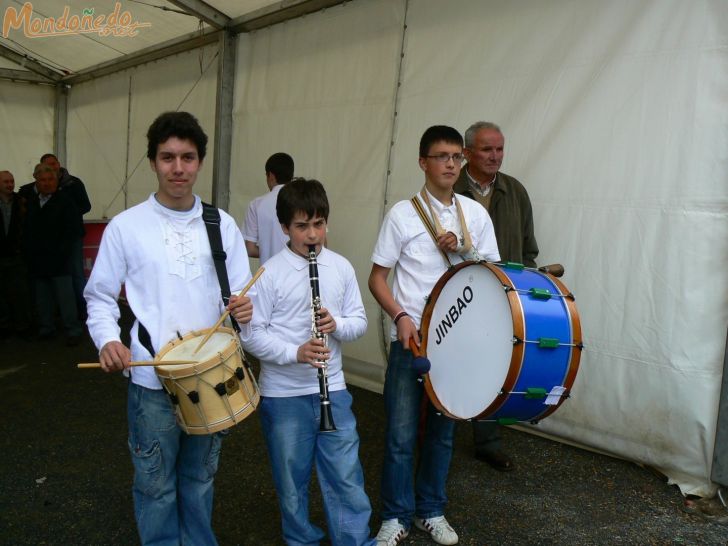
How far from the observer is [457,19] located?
15.3 ft

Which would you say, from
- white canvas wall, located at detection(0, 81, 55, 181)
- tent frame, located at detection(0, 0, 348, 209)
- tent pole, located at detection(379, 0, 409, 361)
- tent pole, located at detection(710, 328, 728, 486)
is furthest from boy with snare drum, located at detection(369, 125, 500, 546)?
white canvas wall, located at detection(0, 81, 55, 181)

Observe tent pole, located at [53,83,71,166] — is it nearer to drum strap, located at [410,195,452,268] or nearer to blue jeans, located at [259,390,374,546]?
drum strap, located at [410,195,452,268]

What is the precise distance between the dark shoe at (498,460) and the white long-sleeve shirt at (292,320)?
66.0 inches

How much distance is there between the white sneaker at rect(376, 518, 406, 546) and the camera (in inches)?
113

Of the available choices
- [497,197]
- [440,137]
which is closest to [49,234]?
[497,197]

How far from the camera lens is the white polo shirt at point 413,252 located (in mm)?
2926

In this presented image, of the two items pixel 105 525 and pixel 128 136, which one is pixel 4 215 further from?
pixel 105 525

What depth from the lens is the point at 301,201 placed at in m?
2.56

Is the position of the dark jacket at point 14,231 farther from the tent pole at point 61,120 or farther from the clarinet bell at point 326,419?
the clarinet bell at point 326,419

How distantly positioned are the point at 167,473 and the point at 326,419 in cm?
60

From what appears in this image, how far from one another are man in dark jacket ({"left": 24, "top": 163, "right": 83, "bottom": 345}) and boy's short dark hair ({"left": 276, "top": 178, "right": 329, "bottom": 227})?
15.5 feet

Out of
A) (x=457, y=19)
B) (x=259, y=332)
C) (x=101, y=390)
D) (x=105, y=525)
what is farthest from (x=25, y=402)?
(x=457, y=19)

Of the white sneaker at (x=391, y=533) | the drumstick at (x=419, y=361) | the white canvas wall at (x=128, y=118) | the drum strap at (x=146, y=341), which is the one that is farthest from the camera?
the white canvas wall at (x=128, y=118)

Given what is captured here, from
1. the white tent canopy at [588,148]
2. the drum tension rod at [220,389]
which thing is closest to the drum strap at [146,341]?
the drum tension rod at [220,389]
